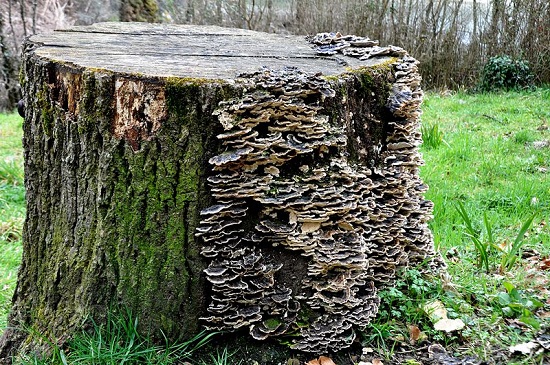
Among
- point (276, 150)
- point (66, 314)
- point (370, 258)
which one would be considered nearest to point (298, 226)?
point (276, 150)

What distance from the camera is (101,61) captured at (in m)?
2.66

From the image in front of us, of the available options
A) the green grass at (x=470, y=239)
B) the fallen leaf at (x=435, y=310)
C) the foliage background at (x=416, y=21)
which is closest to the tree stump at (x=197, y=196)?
the green grass at (x=470, y=239)

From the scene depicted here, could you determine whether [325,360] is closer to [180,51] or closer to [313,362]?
[313,362]

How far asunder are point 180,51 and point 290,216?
49.0 inches

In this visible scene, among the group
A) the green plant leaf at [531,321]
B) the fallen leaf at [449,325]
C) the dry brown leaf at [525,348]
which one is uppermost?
the green plant leaf at [531,321]

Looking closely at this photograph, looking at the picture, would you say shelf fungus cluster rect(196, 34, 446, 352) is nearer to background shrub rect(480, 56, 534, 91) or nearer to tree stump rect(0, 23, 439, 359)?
tree stump rect(0, 23, 439, 359)

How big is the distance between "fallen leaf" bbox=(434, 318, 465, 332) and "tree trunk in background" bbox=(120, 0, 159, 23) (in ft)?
31.9

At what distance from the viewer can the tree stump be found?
→ 245 centimetres

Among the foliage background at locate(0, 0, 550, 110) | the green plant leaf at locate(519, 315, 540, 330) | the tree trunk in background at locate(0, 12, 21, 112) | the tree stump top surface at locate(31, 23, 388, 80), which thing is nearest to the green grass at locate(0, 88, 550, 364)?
the green plant leaf at locate(519, 315, 540, 330)

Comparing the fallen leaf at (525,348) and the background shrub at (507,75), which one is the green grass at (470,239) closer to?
the fallen leaf at (525,348)

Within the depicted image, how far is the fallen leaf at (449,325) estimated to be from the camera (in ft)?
9.46

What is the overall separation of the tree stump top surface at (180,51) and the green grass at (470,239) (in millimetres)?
1215

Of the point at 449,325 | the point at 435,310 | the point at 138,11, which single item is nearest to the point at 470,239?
the point at 435,310

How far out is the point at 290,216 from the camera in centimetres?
255
